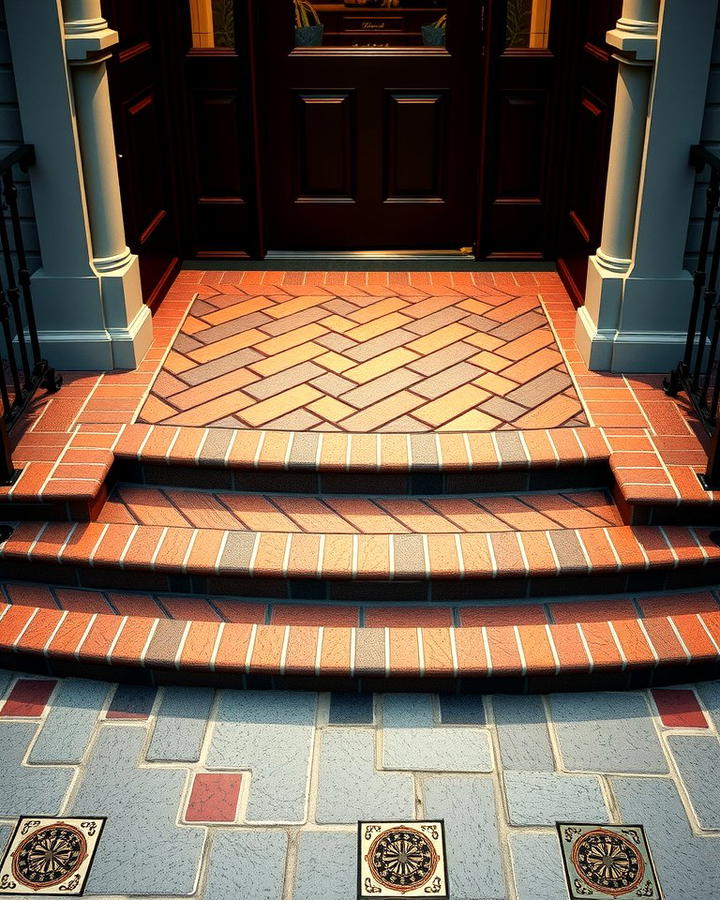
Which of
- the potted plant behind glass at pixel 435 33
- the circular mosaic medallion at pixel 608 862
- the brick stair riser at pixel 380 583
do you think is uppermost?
the potted plant behind glass at pixel 435 33

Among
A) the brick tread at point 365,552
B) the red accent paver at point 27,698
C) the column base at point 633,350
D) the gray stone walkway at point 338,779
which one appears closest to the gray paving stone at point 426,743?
the gray stone walkway at point 338,779

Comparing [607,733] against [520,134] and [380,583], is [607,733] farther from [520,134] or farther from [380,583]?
[520,134]

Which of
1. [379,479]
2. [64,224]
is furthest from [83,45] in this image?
[379,479]

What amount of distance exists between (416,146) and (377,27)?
72cm

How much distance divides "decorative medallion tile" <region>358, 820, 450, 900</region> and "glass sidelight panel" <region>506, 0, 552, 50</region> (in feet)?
12.6

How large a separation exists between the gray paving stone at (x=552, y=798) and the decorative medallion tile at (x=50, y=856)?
3.82ft

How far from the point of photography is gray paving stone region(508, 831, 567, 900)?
2.47m

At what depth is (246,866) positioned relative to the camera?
2.54 m

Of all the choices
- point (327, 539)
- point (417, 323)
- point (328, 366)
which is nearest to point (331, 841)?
point (327, 539)

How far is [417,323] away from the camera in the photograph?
4.67 metres

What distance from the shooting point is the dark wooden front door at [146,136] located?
4.24 m

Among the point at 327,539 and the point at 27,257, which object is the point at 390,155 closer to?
the point at 27,257

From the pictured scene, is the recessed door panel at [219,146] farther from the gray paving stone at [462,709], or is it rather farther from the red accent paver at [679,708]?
the red accent paver at [679,708]

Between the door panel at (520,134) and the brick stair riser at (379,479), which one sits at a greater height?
the door panel at (520,134)
